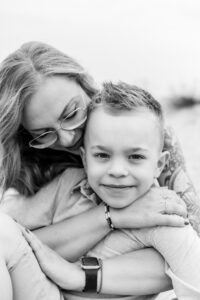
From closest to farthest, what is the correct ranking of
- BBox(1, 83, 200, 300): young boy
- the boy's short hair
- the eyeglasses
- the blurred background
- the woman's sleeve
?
1. BBox(1, 83, 200, 300): young boy
2. the boy's short hair
3. the eyeglasses
4. the woman's sleeve
5. the blurred background

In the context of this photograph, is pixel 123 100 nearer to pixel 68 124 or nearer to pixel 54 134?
pixel 68 124

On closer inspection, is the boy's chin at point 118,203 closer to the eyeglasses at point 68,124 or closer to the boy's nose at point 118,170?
the boy's nose at point 118,170

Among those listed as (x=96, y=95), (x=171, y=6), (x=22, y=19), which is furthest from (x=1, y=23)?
(x=96, y=95)

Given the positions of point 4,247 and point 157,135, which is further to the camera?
point 157,135

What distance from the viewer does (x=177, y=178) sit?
3.20 m

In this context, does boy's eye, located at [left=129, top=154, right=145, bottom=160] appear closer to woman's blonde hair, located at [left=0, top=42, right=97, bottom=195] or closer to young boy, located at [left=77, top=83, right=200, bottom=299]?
young boy, located at [left=77, top=83, right=200, bottom=299]

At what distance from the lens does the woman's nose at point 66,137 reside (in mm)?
2893

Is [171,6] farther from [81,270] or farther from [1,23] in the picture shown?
[81,270]

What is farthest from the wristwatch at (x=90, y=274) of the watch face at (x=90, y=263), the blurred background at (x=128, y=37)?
the blurred background at (x=128, y=37)

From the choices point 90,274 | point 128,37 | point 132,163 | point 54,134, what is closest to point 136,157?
point 132,163

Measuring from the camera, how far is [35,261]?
8.82 feet

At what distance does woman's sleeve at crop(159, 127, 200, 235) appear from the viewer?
314 cm

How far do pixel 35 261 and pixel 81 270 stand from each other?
250 mm

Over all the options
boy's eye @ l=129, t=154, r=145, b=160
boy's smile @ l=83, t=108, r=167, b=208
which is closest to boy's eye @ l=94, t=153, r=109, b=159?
boy's smile @ l=83, t=108, r=167, b=208
